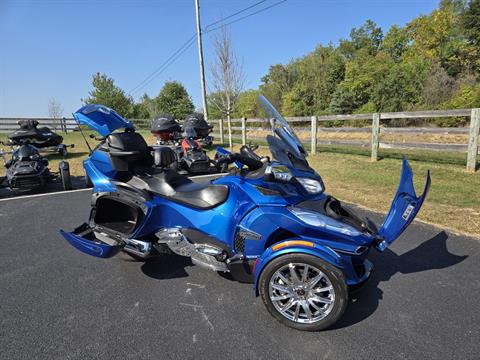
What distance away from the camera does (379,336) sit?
7.45 ft

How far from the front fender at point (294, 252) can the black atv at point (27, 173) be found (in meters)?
6.28

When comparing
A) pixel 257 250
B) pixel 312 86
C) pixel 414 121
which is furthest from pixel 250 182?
pixel 312 86

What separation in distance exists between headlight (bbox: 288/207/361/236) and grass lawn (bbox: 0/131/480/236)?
286 cm

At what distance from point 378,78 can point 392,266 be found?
115 feet

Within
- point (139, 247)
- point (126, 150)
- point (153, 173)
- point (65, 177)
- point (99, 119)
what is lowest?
point (139, 247)

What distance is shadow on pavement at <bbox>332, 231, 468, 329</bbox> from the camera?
8.40 feet

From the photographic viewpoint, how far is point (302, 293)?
2377 millimetres

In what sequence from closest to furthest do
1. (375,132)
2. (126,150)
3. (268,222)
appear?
1. (268,222)
2. (126,150)
3. (375,132)

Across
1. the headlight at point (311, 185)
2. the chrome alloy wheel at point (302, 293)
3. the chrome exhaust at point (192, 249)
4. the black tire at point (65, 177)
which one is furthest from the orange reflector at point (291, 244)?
the black tire at point (65, 177)

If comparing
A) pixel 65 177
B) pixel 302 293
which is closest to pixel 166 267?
pixel 302 293

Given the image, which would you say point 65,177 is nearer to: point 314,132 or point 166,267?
point 166,267

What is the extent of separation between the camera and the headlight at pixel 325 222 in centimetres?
236

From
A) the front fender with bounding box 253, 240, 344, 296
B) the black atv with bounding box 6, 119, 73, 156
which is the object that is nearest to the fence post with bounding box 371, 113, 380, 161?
the front fender with bounding box 253, 240, 344, 296

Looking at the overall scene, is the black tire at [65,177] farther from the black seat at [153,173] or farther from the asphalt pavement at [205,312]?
the black seat at [153,173]
